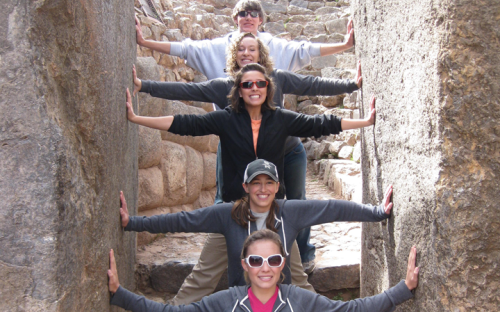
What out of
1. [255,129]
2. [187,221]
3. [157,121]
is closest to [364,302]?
[187,221]

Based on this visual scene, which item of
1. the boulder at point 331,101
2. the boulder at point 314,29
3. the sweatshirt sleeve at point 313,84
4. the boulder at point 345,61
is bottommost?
the boulder at point 331,101

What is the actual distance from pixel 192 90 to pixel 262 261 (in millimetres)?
1116

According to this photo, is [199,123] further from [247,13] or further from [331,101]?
[331,101]

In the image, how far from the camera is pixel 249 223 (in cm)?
220

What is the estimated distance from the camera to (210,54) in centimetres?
300

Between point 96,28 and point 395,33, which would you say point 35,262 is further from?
point 395,33

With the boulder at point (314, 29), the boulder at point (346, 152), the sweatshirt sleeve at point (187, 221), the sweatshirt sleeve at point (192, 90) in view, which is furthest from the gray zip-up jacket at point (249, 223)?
the boulder at point (314, 29)

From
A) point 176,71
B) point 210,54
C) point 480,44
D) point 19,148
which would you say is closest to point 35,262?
point 19,148

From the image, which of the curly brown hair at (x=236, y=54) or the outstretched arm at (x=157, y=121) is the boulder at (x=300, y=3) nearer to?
the curly brown hair at (x=236, y=54)

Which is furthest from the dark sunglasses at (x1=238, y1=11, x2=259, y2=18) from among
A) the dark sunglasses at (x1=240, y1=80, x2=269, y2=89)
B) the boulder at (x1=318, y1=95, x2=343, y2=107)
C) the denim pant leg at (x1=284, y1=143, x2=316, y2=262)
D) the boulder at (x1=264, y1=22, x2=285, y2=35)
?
the boulder at (x1=264, y1=22, x2=285, y2=35)

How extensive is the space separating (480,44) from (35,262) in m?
1.56

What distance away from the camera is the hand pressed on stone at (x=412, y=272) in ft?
5.96

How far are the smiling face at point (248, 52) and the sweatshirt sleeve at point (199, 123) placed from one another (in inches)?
14.5

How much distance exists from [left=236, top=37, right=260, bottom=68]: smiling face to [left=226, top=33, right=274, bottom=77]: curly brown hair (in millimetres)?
20
